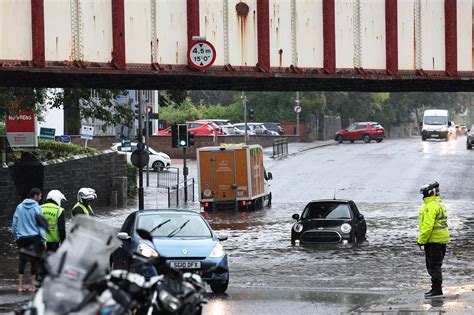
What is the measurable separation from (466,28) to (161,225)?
495 inches

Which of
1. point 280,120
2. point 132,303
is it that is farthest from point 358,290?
point 280,120

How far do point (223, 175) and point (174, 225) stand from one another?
25.6 m

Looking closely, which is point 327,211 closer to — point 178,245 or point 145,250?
point 178,245

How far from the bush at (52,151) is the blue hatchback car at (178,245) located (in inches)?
775

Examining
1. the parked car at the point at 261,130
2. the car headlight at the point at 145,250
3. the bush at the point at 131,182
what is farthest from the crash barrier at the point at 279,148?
the car headlight at the point at 145,250

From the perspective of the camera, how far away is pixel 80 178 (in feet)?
141

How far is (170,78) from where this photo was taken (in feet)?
90.1

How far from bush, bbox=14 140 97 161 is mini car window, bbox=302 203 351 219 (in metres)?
12.4

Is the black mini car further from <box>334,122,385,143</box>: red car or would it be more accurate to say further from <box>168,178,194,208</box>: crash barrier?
<box>334,122,385,143</box>: red car

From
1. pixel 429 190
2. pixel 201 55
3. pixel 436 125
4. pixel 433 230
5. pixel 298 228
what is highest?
pixel 201 55

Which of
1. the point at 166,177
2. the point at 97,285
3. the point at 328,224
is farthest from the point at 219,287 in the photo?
the point at 166,177

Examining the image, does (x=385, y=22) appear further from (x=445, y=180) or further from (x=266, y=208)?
(x=445, y=180)

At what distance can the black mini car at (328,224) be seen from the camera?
29.3 metres

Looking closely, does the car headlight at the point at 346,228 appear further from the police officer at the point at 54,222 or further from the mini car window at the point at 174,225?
the police officer at the point at 54,222
